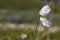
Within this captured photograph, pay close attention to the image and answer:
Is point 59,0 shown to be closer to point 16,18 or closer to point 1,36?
point 16,18

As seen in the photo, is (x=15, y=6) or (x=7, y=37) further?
(x=15, y=6)

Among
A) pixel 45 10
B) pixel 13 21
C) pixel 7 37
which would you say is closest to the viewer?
pixel 45 10

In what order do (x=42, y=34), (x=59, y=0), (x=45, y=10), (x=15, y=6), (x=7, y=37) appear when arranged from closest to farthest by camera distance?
(x=45, y=10), (x=7, y=37), (x=42, y=34), (x=59, y=0), (x=15, y=6)

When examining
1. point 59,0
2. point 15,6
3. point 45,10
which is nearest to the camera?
point 45,10

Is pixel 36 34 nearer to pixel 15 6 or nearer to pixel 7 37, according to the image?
pixel 7 37

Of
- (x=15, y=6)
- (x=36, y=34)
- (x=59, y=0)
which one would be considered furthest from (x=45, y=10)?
(x=15, y=6)

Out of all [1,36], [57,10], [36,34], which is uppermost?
[57,10]

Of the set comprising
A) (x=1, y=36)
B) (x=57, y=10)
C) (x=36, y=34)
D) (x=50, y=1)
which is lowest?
(x=36, y=34)

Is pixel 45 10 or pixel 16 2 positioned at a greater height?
pixel 16 2

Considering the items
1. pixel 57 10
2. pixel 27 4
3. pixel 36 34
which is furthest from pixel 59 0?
pixel 36 34
